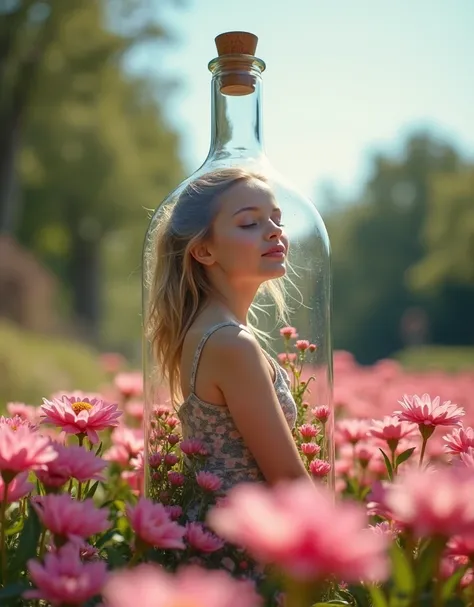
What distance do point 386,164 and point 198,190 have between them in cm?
3701

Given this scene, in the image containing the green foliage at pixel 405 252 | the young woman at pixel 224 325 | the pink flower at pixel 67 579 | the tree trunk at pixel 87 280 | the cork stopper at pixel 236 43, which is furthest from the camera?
the green foliage at pixel 405 252

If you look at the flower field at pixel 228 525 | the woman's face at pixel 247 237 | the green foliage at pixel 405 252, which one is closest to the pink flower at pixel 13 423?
Result: the flower field at pixel 228 525

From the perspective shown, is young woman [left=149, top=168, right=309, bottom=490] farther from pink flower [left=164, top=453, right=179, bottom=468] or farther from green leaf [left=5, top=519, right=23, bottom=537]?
green leaf [left=5, top=519, right=23, bottom=537]

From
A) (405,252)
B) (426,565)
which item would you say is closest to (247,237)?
(426,565)

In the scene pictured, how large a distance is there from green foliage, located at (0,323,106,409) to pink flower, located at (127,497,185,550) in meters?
5.06

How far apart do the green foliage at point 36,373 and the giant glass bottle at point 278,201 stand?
419 cm

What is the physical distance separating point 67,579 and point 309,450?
38.6 inches

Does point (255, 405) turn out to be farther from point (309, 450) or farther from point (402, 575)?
point (402, 575)

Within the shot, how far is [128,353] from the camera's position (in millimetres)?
24078

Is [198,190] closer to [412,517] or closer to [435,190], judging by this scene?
[412,517]

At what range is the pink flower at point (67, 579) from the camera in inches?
41.8

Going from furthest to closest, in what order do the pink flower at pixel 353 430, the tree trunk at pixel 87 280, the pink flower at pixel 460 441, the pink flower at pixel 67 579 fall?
the tree trunk at pixel 87 280 → the pink flower at pixel 353 430 → the pink flower at pixel 460 441 → the pink flower at pixel 67 579

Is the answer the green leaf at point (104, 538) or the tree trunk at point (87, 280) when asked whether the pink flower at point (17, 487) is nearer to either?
the green leaf at point (104, 538)

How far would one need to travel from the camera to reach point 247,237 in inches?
80.2
